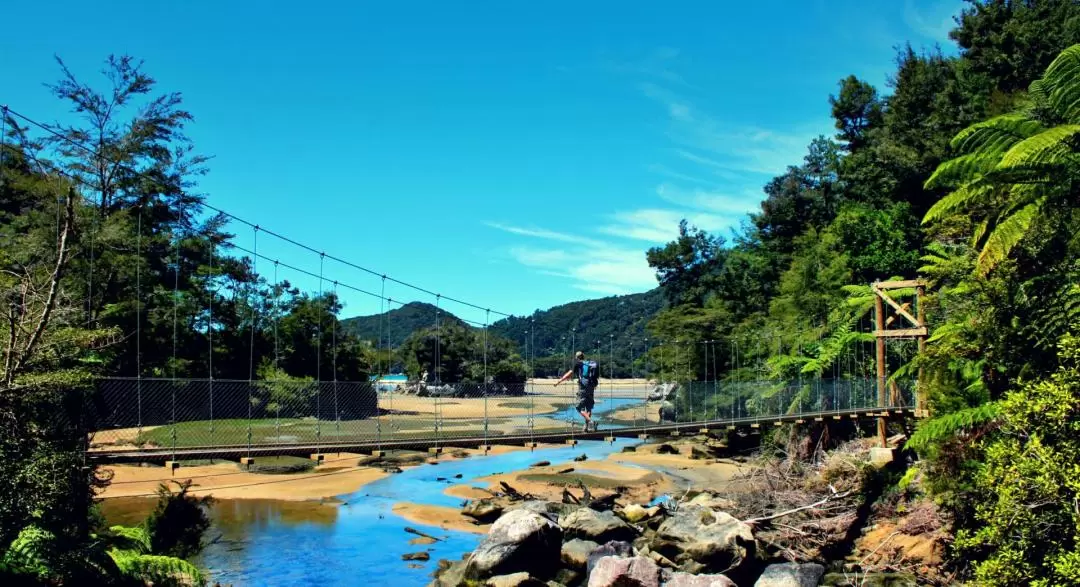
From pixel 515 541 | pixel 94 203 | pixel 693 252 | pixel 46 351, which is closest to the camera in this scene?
pixel 46 351

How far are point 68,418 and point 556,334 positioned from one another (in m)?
51.8

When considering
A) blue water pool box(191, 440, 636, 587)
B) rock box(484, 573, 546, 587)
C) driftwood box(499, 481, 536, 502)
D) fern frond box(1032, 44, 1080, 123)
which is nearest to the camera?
fern frond box(1032, 44, 1080, 123)

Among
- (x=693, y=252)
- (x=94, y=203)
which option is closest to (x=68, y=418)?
(x=94, y=203)

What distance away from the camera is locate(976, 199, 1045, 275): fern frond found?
6402 millimetres

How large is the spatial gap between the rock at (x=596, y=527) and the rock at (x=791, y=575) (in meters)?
1.98

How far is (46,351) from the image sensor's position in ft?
21.1

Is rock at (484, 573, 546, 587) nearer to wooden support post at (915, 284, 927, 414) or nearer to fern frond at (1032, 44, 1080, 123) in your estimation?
wooden support post at (915, 284, 927, 414)

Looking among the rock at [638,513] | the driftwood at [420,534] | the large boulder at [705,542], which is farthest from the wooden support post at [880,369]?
the driftwood at [420,534]

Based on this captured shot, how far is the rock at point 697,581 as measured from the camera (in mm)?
8094

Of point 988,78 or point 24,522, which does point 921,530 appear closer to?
point 24,522

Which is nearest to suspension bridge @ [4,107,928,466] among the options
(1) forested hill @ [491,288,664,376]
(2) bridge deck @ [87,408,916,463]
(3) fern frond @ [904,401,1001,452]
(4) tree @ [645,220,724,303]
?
(2) bridge deck @ [87,408,916,463]

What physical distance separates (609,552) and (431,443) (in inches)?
99.3

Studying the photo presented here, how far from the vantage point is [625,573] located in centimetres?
825

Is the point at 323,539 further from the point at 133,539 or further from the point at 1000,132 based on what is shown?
the point at 1000,132
